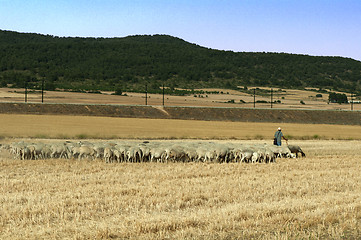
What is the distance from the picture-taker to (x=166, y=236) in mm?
9195

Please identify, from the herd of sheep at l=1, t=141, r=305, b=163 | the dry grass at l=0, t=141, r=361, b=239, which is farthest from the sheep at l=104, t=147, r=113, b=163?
the dry grass at l=0, t=141, r=361, b=239

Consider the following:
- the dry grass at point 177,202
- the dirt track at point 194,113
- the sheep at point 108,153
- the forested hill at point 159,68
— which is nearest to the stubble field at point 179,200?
the dry grass at point 177,202

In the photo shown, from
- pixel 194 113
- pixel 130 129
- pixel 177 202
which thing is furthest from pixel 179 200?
pixel 194 113

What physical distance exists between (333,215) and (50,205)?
667cm

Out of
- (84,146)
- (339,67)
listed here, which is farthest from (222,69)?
(84,146)

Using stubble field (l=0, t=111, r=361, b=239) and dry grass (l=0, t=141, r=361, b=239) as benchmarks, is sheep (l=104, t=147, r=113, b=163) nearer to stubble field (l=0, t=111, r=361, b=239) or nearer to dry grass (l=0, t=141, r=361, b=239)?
stubble field (l=0, t=111, r=361, b=239)

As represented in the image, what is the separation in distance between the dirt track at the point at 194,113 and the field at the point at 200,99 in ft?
41.2

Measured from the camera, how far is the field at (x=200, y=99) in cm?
7306

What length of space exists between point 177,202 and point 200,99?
74.5m

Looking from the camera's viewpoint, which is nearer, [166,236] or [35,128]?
[166,236]

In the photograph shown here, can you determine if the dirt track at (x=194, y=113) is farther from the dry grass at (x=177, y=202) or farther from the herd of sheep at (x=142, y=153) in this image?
the dry grass at (x=177, y=202)

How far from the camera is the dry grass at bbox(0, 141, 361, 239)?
957 centimetres

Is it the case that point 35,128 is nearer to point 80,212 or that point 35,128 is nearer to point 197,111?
point 197,111

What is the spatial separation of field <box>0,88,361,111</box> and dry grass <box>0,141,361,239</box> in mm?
52943
